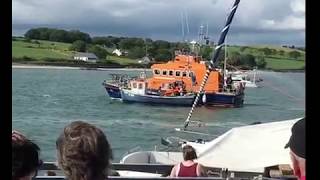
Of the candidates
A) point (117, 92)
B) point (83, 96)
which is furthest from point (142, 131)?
point (83, 96)

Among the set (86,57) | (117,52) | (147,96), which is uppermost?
(117,52)

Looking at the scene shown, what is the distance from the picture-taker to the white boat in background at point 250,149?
781 centimetres

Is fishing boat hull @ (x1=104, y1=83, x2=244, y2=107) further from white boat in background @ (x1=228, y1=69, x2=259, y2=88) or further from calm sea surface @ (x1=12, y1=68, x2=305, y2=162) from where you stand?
white boat in background @ (x1=228, y1=69, x2=259, y2=88)

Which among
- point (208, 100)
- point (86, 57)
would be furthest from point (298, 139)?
point (86, 57)

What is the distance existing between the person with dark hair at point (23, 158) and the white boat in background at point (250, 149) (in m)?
6.14

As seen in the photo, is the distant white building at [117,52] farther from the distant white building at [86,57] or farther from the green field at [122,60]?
the distant white building at [86,57]

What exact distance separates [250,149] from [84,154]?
6727mm

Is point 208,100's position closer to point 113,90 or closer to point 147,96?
point 147,96

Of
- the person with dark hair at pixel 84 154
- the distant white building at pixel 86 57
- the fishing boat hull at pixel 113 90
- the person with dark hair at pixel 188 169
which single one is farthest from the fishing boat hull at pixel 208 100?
the person with dark hair at pixel 84 154

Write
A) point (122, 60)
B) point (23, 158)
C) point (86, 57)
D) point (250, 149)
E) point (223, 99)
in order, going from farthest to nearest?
point (86, 57) < point (122, 60) < point (223, 99) < point (250, 149) < point (23, 158)

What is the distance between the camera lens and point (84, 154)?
1.66 metres

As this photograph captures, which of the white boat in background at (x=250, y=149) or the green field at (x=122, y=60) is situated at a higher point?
the green field at (x=122, y=60)
